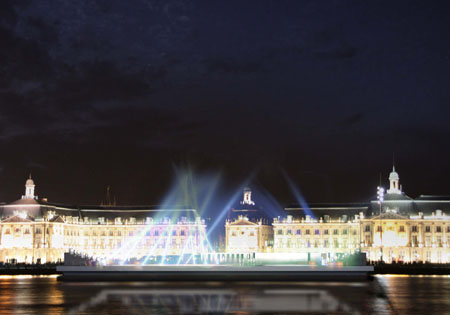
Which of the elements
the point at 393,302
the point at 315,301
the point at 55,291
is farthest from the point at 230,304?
the point at 55,291

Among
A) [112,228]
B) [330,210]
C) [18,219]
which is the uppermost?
[330,210]

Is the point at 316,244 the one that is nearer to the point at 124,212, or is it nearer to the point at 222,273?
the point at 124,212

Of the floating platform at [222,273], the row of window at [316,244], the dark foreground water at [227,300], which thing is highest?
the row of window at [316,244]

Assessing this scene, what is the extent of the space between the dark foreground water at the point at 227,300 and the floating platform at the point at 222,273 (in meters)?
20.8

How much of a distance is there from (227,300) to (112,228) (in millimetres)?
132811

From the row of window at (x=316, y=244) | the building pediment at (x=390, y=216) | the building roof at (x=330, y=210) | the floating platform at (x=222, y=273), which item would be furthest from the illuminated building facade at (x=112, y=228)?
the floating platform at (x=222, y=273)

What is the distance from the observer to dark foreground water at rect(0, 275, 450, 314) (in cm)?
5506

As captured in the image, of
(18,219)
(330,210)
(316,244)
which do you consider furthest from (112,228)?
(330,210)

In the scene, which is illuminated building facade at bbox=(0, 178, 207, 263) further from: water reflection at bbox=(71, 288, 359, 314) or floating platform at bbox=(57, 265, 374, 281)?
water reflection at bbox=(71, 288, 359, 314)

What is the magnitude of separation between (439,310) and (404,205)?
12559 cm

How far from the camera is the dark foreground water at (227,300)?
181ft

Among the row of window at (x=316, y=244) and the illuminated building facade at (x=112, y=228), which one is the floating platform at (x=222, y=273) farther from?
the illuminated building facade at (x=112, y=228)

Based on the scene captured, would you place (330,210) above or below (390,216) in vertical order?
above

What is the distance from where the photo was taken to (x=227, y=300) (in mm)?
63594
